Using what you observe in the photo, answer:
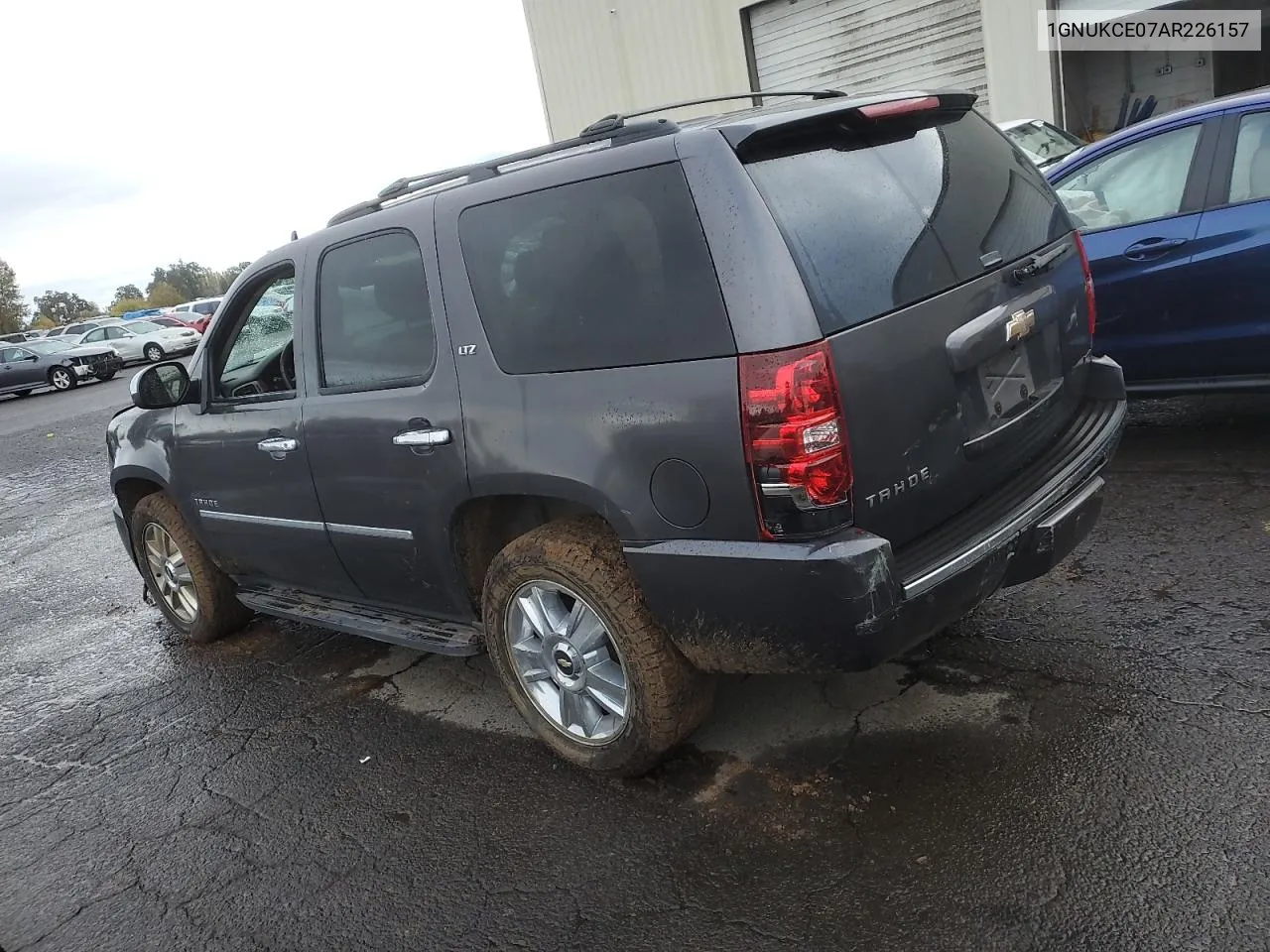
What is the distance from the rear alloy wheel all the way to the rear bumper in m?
27.7

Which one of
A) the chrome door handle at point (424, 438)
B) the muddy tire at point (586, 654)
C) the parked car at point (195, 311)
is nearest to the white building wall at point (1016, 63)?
the chrome door handle at point (424, 438)

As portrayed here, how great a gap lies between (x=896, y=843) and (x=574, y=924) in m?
0.90

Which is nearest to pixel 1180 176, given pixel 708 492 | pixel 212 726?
pixel 708 492

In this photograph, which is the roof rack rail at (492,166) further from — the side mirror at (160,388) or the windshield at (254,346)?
the side mirror at (160,388)

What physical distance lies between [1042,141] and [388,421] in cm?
943

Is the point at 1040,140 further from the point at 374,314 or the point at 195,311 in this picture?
the point at 195,311

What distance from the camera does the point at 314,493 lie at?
3955 millimetres

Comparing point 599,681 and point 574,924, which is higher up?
point 599,681

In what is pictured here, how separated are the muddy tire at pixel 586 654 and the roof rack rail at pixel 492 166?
1193 millimetres

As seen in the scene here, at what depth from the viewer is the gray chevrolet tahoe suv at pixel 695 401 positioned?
2.61 m

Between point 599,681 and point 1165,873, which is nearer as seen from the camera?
point 1165,873

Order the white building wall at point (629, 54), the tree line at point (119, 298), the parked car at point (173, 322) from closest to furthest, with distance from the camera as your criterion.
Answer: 1. the white building wall at point (629, 54)
2. the parked car at point (173, 322)
3. the tree line at point (119, 298)

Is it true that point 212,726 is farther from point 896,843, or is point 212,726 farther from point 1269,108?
point 1269,108

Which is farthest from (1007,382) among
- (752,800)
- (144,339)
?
(144,339)
